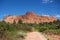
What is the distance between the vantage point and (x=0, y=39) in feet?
48.6

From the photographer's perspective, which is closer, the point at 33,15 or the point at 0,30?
the point at 0,30

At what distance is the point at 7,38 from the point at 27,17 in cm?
12312

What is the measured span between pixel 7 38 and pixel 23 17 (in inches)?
4809

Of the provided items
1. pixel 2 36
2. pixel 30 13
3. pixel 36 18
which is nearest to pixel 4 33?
pixel 2 36

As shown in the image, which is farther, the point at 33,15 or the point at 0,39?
the point at 33,15

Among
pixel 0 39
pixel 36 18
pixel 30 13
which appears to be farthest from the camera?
pixel 36 18

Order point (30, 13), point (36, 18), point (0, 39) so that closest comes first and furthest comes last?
point (0, 39) < point (30, 13) < point (36, 18)

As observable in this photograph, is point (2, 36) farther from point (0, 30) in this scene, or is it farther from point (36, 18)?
point (36, 18)

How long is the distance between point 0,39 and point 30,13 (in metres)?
122

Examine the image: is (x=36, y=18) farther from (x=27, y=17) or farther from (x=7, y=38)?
(x=7, y=38)

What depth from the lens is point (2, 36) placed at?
15.4 meters

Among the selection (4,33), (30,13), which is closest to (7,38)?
(4,33)

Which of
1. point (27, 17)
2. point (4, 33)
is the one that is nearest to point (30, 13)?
point (27, 17)

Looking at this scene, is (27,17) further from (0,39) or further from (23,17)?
(0,39)
